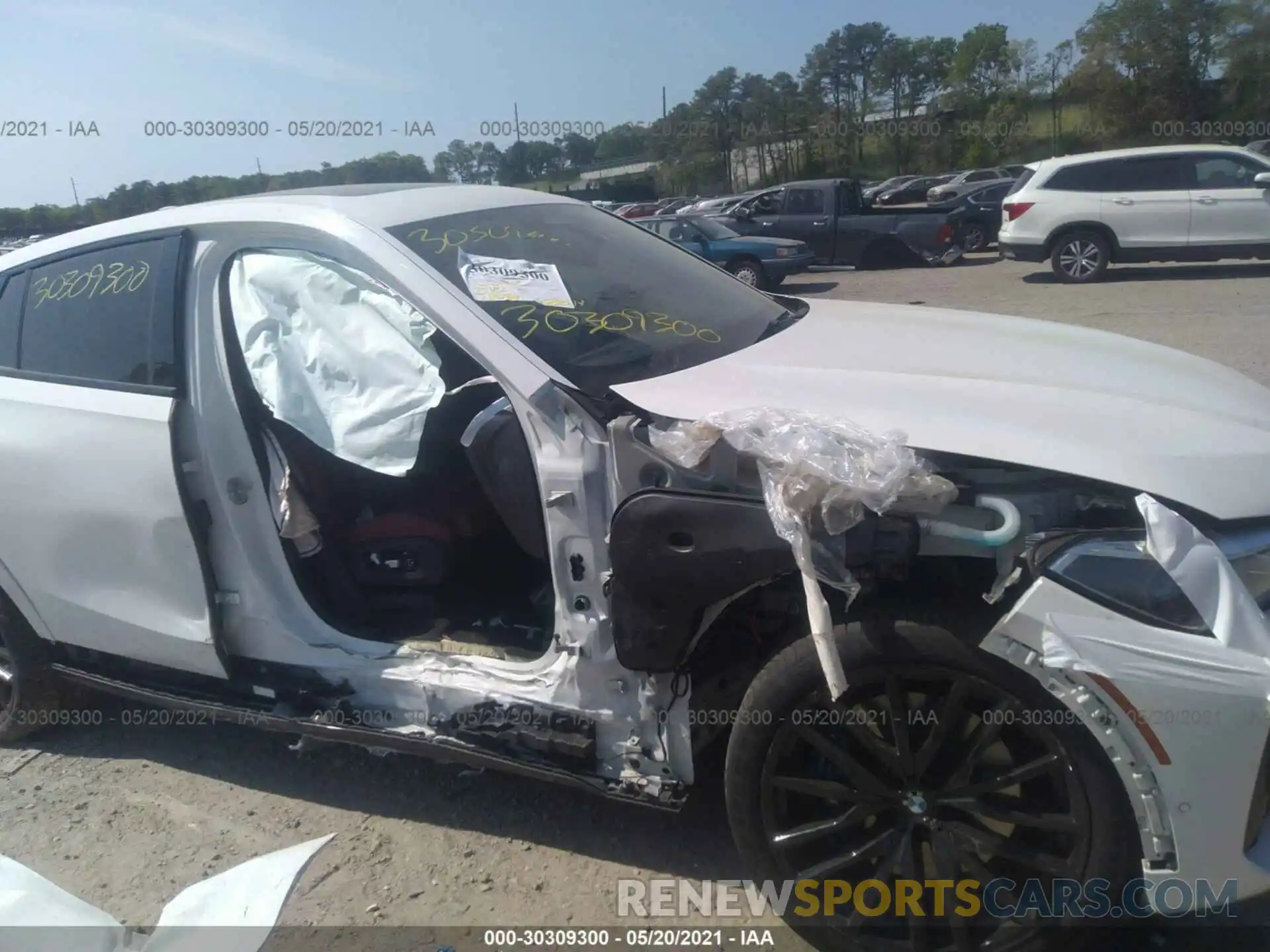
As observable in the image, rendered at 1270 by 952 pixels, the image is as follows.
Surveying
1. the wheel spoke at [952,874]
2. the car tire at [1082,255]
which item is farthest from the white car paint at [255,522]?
the car tire at [1082,255]

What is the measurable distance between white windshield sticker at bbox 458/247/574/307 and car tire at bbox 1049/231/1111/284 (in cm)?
1249

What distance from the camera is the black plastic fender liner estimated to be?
2205 millimetres

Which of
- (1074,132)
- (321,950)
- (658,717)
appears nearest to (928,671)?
(658,717)

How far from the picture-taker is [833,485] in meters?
2.09

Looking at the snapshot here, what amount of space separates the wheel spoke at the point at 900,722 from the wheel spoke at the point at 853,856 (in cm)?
16

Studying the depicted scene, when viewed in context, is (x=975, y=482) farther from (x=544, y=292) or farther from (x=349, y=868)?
(x=349, y=868)

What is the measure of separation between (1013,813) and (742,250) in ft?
44.8

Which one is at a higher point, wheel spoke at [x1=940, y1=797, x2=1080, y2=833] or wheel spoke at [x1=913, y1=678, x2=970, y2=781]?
wheel spoke at [x1=913, y1=678, x2=970, y2=781]

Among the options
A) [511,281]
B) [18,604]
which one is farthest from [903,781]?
[18,604]

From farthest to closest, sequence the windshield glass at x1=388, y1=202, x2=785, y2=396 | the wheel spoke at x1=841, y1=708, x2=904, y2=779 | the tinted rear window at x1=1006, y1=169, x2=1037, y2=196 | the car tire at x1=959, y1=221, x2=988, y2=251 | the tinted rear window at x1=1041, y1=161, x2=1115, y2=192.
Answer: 1. the car tire at x1=959, y1=221, x2=988, y2=251
2. the tinted rear window at x1=1006, y1=169, x2=1037, y2=196
3. the tinted rear window at x1=1041, y1=161, x2=1115, y2=192
4. the windshield glass at x1=388, y1=202, x2=785, y2=396
5. the wheel spoke at x1=841, y1=708, x2=904, y2=779

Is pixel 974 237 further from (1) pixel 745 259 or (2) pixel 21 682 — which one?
(2) pixel 21 682

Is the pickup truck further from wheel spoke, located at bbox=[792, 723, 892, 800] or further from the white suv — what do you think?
wheel spoke, located at bbox=[792, 723, 892, 800]

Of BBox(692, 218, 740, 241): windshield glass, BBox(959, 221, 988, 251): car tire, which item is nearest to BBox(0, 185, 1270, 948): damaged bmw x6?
BBox(692, 218, 740, 241): windshield glass

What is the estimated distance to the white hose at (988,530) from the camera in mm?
2072
